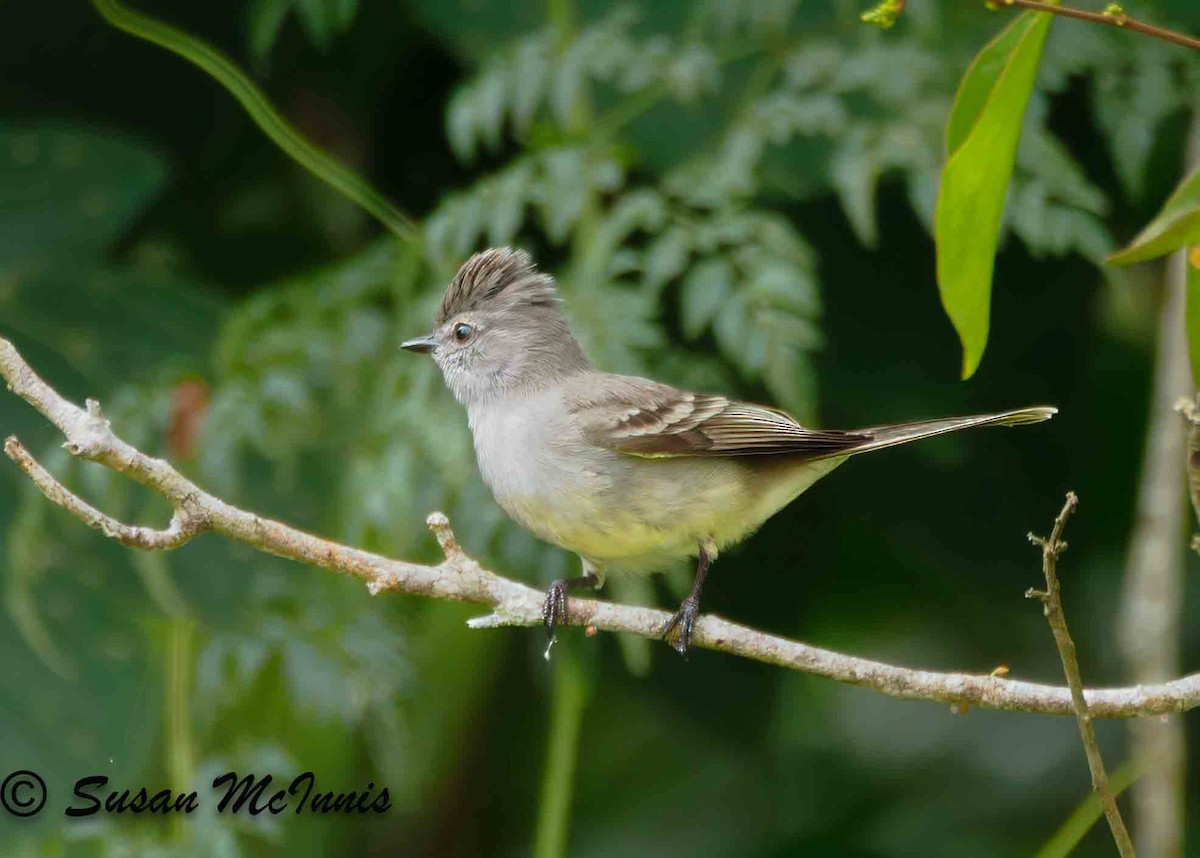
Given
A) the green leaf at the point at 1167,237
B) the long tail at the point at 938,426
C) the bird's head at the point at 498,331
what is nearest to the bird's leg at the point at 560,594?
the bird's head at the point at 498,331

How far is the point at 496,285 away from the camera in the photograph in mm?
3783

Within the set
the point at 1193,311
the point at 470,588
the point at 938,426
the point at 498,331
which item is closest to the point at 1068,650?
the point at 1193,311

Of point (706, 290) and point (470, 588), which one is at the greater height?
point (706, 290)

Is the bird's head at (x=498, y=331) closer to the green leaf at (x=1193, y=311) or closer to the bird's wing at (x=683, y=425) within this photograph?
the bird's wing at (x=683, y=425)

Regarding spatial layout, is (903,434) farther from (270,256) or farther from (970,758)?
(270,256)

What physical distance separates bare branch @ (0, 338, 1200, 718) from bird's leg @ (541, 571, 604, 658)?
0.11m

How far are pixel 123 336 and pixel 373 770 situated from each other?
5.27 feet

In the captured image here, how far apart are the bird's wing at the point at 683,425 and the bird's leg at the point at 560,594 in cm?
34

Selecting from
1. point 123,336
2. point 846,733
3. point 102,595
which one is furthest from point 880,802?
point 123,336

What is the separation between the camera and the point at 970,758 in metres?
4.55

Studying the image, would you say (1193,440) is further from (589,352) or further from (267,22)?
(267,22)

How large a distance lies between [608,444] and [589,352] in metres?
0.26

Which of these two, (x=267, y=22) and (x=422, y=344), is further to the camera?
(x=267, y=22)

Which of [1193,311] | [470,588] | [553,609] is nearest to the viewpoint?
[1193,311]
